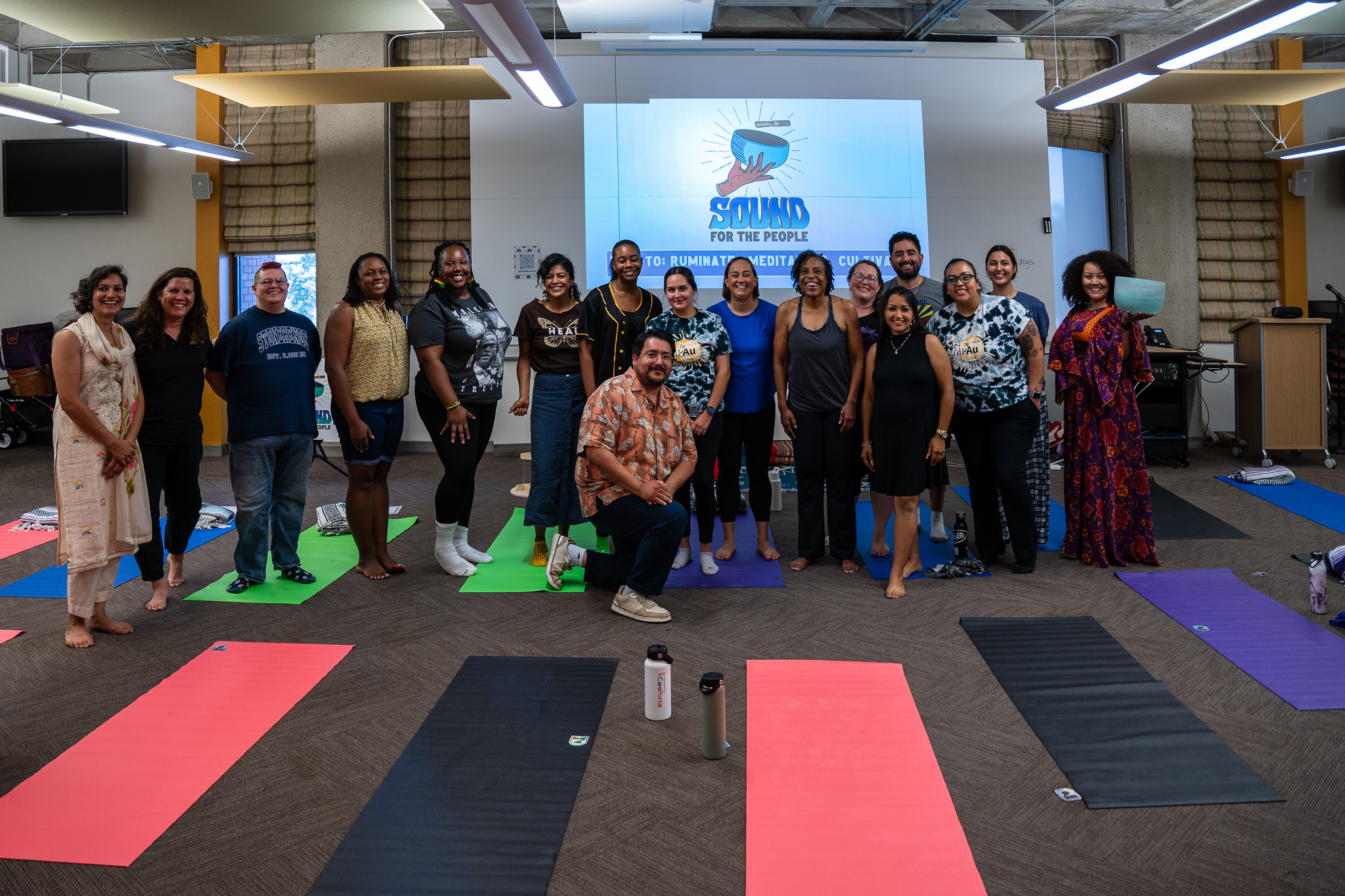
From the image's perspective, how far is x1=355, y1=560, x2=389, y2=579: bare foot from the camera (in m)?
3.99

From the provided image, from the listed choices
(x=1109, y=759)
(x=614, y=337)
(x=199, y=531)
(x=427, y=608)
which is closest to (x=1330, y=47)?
(x=614, y=337)

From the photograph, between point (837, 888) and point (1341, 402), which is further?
point (1341, 402)

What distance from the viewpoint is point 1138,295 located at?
3.84 m

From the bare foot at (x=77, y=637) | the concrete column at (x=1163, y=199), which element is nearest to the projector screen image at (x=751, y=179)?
the concrete column at (x=1163, y=199)

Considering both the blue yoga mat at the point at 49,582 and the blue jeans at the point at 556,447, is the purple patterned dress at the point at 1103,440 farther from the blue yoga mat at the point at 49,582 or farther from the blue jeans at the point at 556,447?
the blue yoga mat at the point at 49,582

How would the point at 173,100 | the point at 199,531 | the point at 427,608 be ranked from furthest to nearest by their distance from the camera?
the point at 173,100
the point at 199,531
the point at 427,608

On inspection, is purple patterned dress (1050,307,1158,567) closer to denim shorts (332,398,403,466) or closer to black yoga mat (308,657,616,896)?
black yoga mat (308,657,616,896)

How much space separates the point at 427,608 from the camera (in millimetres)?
3578

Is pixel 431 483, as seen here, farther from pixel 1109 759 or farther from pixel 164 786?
pixel 1109 759

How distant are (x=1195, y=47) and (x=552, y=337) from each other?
3.42 m

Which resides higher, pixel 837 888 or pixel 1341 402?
pixel 1341 402

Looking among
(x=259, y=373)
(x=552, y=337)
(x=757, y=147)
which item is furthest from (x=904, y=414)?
(x=757, y=147)

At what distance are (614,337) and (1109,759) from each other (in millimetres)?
2517

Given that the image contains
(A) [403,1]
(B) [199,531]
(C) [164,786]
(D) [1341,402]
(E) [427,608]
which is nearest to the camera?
(C) [164,786]
